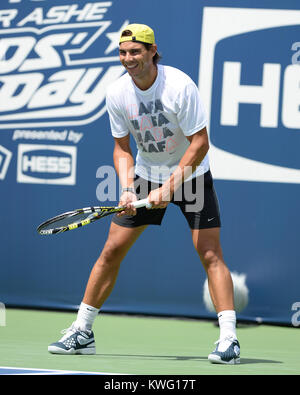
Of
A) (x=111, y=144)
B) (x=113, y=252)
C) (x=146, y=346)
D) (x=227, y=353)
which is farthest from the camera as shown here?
(x=111, y=144)

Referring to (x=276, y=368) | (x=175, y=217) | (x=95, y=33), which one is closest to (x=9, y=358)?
(x=276, y=368)

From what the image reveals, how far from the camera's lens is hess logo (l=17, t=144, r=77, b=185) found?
5.88m

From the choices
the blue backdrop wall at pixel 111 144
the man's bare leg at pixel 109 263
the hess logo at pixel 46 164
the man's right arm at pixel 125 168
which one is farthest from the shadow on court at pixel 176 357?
the hess logo at pixel 46 164

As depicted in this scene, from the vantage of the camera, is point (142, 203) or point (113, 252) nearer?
point (142, 203)

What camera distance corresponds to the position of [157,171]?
169 inches

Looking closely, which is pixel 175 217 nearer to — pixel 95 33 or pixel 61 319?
pixel 61 319

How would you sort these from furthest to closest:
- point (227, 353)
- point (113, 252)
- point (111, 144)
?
point (111, 144) < point (113, 252) < point (227, 353)

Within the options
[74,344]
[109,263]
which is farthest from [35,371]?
[109,263]

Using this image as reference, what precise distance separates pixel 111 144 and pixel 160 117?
173 cm

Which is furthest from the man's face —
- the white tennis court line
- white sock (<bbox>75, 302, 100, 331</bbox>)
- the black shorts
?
the white tennis court line

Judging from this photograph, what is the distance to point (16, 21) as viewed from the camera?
5.94 m

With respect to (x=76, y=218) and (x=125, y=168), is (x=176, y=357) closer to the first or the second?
(x=76, y=218)

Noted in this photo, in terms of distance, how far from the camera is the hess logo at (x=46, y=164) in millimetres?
5879

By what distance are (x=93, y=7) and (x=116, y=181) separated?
49.6 inches
